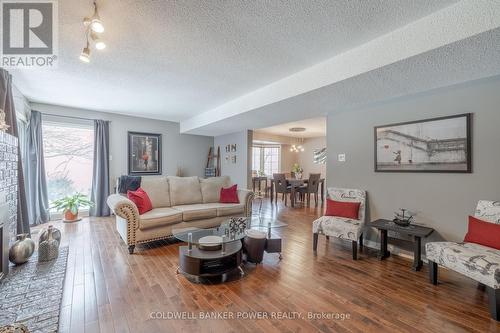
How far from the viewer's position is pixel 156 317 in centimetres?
169

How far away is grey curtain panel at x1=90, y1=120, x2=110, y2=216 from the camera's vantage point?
4.87m

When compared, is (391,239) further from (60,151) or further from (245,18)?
(60,151)

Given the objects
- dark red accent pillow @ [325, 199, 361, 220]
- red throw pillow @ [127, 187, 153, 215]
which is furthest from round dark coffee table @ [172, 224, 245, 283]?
dark red accent pillow @ [325, 199, 361, 220]

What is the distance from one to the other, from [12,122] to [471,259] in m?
5.42

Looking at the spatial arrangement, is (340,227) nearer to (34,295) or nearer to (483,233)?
(483,233)

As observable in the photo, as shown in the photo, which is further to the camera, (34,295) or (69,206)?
(69,206)

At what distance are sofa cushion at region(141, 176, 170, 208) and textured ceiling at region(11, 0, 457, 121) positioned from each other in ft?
5.08

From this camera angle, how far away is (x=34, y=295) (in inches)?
74.9

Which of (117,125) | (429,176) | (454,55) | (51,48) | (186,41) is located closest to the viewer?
(454,55)

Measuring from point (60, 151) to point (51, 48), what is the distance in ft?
10.9

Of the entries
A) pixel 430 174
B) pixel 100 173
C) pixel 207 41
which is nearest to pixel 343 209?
pixel 430 174

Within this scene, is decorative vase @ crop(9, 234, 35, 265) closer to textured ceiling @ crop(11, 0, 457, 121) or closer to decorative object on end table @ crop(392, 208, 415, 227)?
textured ceiling @ crop(11, 0, 457, 121)

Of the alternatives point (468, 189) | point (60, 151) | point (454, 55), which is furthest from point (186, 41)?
point (60, 151)

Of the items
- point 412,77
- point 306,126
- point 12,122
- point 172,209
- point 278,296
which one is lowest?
point 278,296
